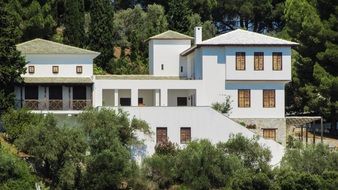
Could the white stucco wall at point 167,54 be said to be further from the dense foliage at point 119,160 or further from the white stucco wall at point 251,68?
the dense foliage at point 119,160

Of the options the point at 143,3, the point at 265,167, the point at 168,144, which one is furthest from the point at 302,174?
the point at 143,3

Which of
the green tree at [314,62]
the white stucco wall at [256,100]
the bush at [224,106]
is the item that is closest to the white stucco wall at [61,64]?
the bush at [224,106]

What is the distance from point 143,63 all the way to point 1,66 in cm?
2240

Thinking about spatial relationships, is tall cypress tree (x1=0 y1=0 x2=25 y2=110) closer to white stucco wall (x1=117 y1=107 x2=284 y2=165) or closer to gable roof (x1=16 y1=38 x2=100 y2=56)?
gable roof (x1=16 y1=38 x2=100 y2=56)

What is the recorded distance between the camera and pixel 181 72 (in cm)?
8375

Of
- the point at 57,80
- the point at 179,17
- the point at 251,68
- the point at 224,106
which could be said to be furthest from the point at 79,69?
the point at 179,17

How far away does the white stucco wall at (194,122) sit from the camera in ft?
233

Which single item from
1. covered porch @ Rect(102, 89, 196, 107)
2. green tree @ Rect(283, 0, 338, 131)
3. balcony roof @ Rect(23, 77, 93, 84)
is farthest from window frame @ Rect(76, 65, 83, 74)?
green tree @ Rect(283, 0, 338, 131)

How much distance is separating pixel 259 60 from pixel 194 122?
8228 millimetres

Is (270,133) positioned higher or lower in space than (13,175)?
higher

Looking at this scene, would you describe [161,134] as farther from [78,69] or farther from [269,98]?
[78,69]

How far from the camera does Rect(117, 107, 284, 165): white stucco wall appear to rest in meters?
70.9

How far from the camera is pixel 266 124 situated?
7650 cm

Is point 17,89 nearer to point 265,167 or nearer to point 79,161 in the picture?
point 79,161
